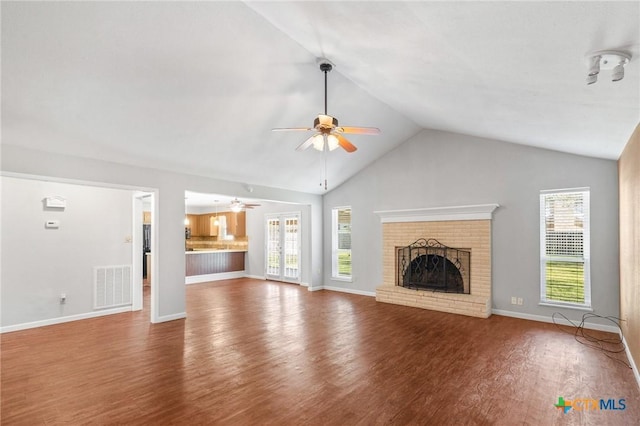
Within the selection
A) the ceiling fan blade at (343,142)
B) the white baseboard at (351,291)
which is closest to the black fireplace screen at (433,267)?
the white baseboard at (351,291)

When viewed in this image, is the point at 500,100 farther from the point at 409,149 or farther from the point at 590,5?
the point at 409,149

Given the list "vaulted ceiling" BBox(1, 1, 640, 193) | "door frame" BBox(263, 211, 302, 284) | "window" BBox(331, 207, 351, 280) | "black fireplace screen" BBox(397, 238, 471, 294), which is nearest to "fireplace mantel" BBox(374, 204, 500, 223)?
"black fireplace screen" BBox(397, 238, 471, 294)

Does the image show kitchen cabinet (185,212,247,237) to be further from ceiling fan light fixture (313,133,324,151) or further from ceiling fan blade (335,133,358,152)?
ceiling fan light fixture (313,133,324,151)

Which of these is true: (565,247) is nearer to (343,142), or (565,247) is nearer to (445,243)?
(445,243)

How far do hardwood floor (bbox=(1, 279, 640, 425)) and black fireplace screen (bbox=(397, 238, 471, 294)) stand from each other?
93cm

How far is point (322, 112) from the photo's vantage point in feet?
16.4

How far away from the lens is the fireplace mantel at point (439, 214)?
19.0ft

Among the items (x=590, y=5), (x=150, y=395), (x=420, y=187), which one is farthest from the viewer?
(x=420, y=187)

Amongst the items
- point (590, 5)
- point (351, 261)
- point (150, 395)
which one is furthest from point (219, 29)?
point (351, 261)

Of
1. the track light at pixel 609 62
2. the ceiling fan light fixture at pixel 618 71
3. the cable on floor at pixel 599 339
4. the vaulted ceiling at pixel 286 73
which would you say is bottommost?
the cable on floor at pixel 599 339

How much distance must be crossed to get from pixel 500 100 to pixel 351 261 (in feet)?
16.5

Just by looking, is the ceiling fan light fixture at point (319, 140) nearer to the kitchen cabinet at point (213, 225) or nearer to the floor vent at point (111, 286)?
the floor vent at point (111, 286)

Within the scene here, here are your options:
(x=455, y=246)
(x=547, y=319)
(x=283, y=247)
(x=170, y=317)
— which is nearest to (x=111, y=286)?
(x=170, y=317)

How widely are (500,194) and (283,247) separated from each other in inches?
230
